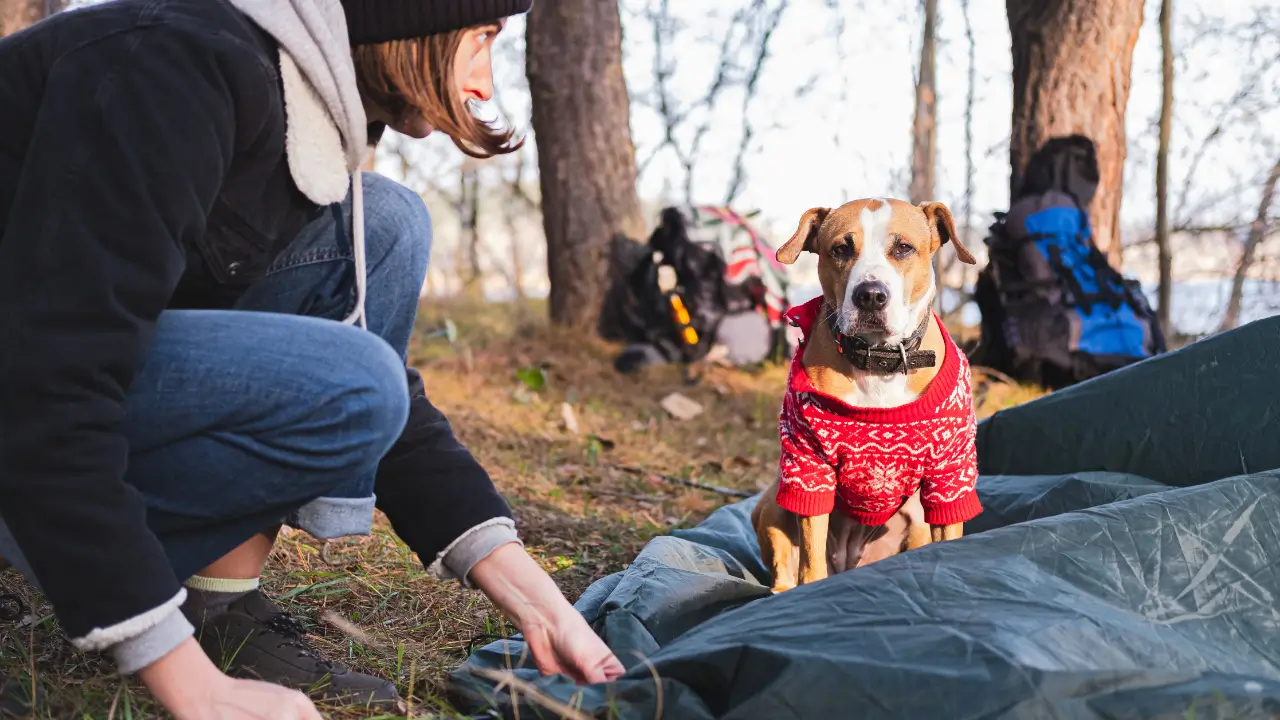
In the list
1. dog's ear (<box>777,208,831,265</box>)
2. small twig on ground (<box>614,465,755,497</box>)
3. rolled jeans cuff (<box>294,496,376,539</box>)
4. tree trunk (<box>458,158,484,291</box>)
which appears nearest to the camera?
rolled jeans cuff (<box>294,496,376,539</box>)

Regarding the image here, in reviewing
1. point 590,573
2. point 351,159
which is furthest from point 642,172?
point 351,159

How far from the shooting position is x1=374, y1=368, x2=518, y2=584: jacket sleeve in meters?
1.66

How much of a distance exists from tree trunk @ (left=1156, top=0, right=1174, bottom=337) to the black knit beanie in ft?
20.9

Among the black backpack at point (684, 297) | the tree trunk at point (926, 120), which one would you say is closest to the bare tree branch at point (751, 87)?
the tree trunk at point (926, 120)

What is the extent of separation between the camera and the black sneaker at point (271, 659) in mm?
1660

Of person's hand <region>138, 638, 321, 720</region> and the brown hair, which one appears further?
the brown hair

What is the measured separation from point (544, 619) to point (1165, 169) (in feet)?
21.6

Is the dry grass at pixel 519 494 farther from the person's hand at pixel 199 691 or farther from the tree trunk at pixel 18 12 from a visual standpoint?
the tree trunk at pixel 18 12

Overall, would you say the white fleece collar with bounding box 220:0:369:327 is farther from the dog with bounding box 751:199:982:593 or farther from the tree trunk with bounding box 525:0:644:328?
the tree trunk with bounding box 525:0:644:328

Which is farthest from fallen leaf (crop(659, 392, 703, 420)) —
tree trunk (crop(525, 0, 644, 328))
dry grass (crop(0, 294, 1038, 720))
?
tree trunk (crop(525, 0, 644, 328))

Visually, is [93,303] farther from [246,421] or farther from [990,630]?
[990,630]

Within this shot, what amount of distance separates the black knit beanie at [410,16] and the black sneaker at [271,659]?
0.96m

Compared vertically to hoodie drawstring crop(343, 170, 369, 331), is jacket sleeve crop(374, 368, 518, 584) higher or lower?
lower

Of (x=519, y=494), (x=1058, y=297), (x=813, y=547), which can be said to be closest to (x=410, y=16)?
(x=813, y=547)
